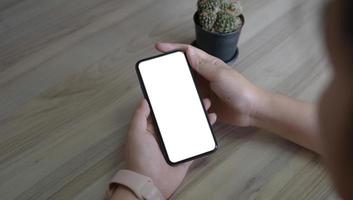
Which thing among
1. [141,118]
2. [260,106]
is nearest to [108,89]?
[141,118]

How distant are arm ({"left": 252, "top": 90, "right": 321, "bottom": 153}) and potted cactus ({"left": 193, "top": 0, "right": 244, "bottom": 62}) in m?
0.10

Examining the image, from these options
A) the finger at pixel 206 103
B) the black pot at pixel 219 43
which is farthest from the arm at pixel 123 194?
the black pot at pixel 219 43

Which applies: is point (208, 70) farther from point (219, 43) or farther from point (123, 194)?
point (123, 194)

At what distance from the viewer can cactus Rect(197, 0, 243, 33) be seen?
601mm

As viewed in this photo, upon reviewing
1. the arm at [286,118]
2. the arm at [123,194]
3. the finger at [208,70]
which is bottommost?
the arm at [286,118]

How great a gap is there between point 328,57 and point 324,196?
13.6 inches

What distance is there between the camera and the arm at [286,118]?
531 millimetres

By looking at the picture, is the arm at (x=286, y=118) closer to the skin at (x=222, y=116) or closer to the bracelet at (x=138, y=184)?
the skin at (x=222, y=116)

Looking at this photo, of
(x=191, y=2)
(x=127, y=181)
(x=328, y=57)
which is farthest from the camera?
(x=191, y=2)

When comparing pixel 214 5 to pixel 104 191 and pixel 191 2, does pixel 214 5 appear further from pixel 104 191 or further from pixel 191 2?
pixel 104 191

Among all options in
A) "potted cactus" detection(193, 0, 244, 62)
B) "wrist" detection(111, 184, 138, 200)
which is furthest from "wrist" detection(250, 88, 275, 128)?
"wrist" detection(111, 184, 138, 200)

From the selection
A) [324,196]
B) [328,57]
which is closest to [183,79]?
[324,196]

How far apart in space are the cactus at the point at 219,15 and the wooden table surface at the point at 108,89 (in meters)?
0.08

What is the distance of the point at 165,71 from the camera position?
55 cm
